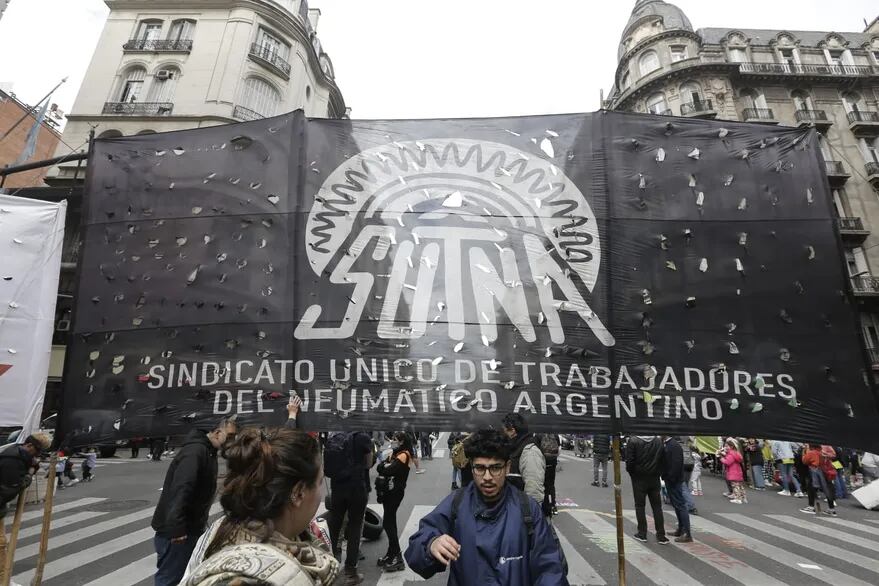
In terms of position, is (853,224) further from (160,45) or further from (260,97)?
(160,45)

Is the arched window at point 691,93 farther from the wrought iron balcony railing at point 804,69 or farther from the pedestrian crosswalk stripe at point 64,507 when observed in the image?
the pedestrian crosswalk stripe at point 64,507

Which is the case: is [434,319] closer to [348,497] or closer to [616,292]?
[616,292]

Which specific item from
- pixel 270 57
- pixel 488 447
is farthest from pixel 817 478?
pixel 270 57

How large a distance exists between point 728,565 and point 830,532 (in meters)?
3.56

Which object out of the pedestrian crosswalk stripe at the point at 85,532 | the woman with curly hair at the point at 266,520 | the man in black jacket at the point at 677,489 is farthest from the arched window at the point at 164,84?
the woman with curly hair at the point at 266,520

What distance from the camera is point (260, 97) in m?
23.2

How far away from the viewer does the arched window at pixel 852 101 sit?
2949 centimetres

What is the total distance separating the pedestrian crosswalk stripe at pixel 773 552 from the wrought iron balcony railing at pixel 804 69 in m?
33.1

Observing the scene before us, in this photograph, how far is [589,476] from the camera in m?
14.9

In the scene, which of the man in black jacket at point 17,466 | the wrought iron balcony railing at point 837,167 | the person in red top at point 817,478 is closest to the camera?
the man in black jacket at point 17,466

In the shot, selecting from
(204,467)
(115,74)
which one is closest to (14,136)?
(115,74)

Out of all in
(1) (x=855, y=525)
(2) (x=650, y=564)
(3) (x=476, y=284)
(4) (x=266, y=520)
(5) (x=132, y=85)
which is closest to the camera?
(4) (x=266, y=520)

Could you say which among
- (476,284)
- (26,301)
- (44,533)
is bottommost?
(44,533)

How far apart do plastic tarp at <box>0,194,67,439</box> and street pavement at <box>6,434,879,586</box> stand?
2.38m
